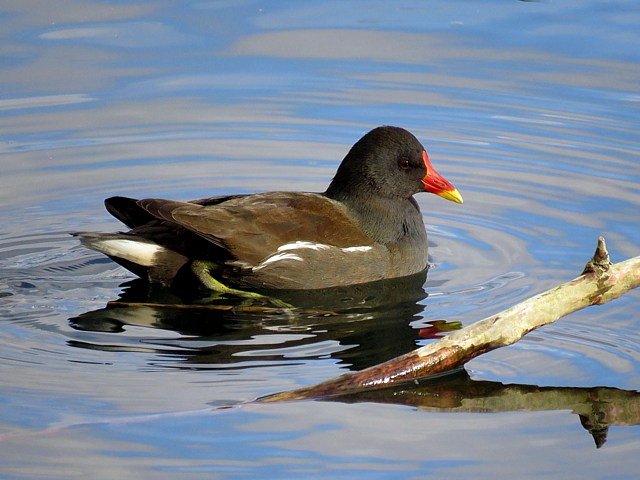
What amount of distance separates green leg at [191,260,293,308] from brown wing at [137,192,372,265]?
0.74 ft

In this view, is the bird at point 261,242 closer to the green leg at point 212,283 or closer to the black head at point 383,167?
the green leg at point 212,283

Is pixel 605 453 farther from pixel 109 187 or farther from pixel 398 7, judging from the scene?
pixel 398 7

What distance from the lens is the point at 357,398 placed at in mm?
6031

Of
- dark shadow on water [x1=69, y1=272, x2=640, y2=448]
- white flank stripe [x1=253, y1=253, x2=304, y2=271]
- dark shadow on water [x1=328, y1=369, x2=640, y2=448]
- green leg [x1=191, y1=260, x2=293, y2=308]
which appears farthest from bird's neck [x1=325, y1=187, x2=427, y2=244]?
dark shadow on water [x1=328, y1=369, x2=640, y2=448]

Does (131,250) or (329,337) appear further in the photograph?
(131,250)

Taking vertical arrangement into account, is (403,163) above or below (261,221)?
above

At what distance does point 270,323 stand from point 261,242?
759 mm

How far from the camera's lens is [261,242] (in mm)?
8117

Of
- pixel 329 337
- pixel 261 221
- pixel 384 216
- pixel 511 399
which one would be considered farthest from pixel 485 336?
pixel 384 216

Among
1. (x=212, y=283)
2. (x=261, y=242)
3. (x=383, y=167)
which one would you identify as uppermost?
(x=383, y=167)

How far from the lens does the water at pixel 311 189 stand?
570 cm

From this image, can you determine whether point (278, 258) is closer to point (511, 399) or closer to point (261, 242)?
point (261, 242)

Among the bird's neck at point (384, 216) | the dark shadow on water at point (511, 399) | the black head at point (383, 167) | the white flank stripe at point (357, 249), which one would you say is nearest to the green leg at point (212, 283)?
the white flank stripe at point (357, 249)

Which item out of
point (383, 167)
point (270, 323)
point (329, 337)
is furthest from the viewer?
point (383, 167)
